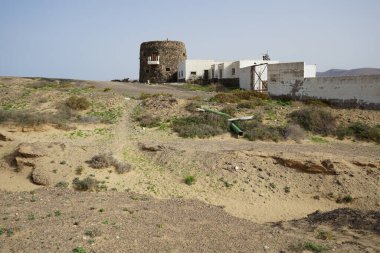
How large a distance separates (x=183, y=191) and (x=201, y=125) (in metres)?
5.08

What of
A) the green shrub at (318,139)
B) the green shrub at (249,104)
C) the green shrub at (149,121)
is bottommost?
the green shrub at (318,139)

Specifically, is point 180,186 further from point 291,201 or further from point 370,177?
point 370,177

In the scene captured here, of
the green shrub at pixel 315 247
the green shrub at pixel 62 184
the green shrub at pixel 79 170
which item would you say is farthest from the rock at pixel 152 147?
the green shrub at pixel 315 247

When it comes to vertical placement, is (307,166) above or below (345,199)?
above

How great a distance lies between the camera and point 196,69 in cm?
3525

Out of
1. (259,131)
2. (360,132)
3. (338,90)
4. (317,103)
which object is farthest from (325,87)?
(259,131)

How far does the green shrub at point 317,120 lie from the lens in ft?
53.4

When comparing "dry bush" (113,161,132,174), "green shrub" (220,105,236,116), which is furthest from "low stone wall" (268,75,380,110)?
"dry bush" (113,161,132,174)

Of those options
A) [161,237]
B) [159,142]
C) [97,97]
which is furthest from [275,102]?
[161,237]

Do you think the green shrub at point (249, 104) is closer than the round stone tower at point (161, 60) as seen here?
Yes

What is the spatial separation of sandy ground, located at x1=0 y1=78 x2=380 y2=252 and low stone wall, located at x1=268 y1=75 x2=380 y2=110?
0.93 meters

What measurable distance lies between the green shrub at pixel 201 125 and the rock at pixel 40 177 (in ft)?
18.5

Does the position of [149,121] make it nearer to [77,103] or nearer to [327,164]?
[77,103]

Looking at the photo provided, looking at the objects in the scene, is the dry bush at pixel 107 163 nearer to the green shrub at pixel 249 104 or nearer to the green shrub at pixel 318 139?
the green shrub at pixel 318 139
